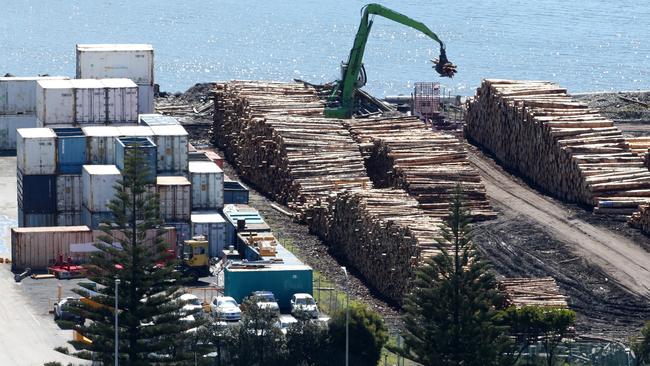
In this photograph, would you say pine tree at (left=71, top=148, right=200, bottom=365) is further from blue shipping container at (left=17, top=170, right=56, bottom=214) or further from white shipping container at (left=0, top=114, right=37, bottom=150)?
white shipping container at (left=0, top=114, right=37, bottom=150)

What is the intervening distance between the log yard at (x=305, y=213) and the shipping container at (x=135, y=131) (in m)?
0.20

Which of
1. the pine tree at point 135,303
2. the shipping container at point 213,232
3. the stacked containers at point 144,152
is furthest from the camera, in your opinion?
the shipping container at point 213,232

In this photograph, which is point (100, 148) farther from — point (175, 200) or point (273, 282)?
point (273, 282)

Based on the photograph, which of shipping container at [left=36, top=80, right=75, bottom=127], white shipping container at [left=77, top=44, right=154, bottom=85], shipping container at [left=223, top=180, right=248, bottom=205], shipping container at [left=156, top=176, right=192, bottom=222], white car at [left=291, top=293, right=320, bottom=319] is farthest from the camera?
white shipping container at [left=77, top=44, right=154, bottom=85]

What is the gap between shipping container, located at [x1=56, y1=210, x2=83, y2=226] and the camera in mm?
71500

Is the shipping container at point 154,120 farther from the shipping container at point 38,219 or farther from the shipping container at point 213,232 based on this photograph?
the shipping container at point 213,232

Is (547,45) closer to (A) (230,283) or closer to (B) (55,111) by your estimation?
(B) (55,111)

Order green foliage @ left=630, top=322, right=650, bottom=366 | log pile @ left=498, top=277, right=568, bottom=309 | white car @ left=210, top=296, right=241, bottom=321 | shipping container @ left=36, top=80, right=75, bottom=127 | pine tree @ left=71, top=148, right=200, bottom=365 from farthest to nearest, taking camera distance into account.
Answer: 1. shipping container @ left=36, top=80, right=75, bottom=127
2. log pile @ left=498, top=277, right=568, bottom=309
3. white car @ left=210, top=296, right=241, bottom=321
4. green foliage @ left=630, top=322, right=650, bottom=366
5. pine tree @ left=71, top=148, right=200, bottom=365

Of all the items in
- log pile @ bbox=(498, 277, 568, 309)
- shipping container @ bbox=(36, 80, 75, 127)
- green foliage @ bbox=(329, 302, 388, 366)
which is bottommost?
green foliage @ bbox=(329, 302, 388, 366)

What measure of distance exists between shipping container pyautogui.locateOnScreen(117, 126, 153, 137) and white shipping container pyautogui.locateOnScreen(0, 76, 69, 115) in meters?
15.8

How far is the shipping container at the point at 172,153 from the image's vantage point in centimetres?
7238

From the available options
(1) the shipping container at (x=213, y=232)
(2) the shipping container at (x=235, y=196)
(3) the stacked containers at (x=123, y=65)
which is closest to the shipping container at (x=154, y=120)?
(2) the shipping container at (x=235, y=196)

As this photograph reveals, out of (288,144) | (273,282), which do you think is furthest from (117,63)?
(273,282)

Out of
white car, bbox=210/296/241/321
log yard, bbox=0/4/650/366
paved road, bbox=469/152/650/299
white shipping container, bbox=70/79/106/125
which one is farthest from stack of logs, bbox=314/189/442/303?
white shipping container, bbox=70/79/106/125
